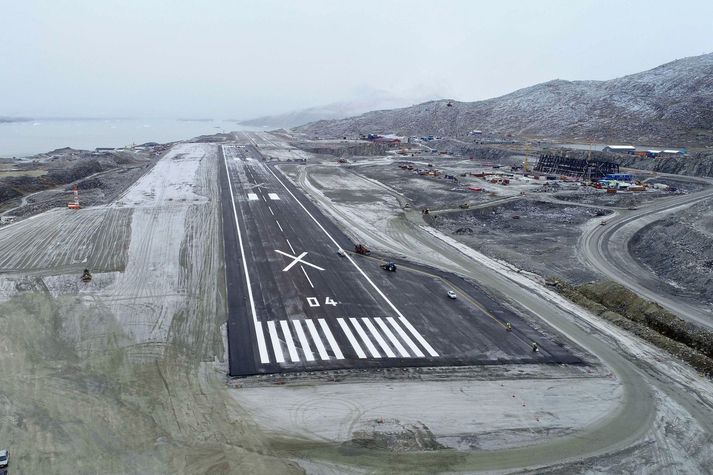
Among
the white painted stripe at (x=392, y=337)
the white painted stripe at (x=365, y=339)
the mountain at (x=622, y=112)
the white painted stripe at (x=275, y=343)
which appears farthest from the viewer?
the mountain at (x=622, y=112)

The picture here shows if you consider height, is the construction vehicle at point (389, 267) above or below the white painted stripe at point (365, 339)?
above

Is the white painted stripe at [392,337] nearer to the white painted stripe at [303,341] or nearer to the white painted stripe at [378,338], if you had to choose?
the white painted stripe at [378,338]

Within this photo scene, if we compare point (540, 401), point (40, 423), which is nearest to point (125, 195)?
point (40, 423)

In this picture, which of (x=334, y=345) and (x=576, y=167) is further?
(x=576, y=167)

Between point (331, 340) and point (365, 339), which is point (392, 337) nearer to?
point (365, 339)

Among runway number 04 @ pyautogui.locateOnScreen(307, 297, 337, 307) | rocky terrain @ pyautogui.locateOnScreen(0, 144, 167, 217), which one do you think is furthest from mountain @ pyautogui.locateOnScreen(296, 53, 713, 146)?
runway number 04 @ pyautogui.locateOnScreen(307, 297, 337, 307)

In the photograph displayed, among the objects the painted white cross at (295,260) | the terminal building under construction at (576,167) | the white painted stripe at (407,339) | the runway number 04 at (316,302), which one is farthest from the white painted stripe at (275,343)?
the terminal building under construction at (576,167)

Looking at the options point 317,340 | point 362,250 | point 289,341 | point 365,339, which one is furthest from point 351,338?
point 362,250
